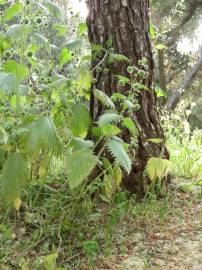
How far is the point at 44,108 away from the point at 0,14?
1.92 feet

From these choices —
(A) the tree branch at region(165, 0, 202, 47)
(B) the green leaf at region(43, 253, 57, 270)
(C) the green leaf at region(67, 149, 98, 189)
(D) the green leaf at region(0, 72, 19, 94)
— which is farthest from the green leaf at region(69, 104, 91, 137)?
(A) the tree branch at region(165, 0, 202, 47)

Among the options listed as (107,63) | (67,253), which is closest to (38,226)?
(67,253)

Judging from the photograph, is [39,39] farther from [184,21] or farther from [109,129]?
[184,21]

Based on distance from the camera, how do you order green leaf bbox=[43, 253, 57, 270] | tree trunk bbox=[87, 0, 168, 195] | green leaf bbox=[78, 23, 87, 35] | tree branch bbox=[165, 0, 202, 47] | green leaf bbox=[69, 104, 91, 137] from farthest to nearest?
tree branch bbox=[165, 0, 202, 47]
tree trunk bbox=[87, 0, 168, 195]
green leaf bbox=[78, 23, 87, 35]
green leaf bbox=[69, 104, 91, 137]
green leaf bbox=[43, 253, 57, 270]

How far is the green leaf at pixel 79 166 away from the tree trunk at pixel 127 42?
732 millimetres


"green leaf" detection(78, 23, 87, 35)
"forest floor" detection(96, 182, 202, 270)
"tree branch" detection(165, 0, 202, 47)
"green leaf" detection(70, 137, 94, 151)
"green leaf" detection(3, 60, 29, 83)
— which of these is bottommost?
"forest floor" detection(96, 182, 202, 270)

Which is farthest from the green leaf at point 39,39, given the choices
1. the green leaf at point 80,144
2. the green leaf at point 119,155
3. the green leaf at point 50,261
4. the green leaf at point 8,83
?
the green leaf at point 50,261

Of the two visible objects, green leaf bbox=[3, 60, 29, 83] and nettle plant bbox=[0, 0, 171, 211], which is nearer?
nettle plant bbox=[0, 0, 171, 211]

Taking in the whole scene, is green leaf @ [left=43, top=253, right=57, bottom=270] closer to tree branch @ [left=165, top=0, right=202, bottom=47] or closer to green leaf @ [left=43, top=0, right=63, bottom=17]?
green leaf @ [left=43, top=0, right=63, bottom=17]

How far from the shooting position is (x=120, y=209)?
2.35 meters

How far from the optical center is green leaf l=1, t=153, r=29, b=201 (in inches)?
72.2

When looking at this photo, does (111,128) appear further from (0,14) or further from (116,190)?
(0,14)

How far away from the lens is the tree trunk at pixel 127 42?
8.41 ft

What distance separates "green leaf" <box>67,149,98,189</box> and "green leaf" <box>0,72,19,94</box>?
0.38 m
